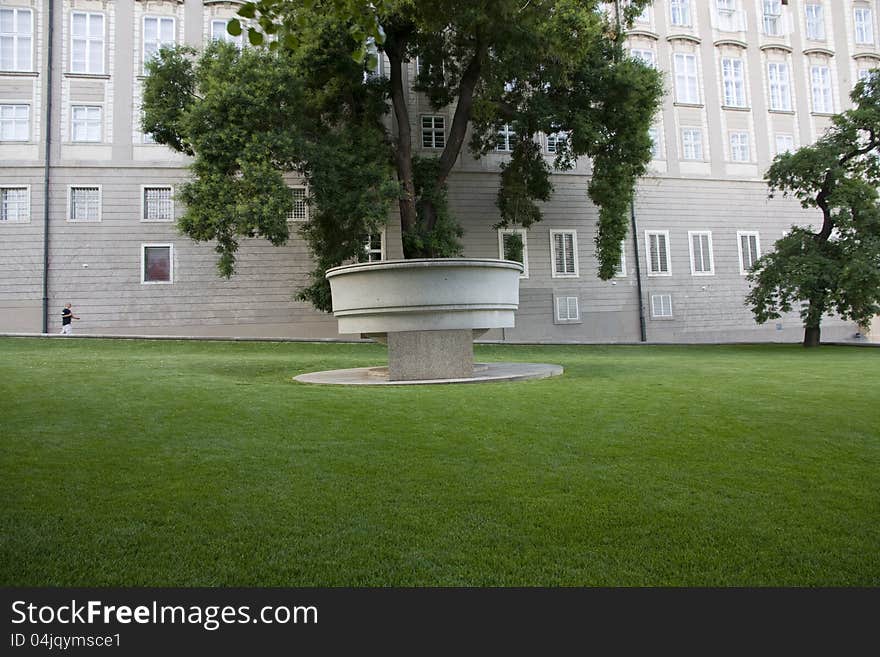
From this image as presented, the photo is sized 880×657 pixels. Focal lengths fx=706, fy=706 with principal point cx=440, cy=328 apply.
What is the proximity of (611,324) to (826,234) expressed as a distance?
29.8ft

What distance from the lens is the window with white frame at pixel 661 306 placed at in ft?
103

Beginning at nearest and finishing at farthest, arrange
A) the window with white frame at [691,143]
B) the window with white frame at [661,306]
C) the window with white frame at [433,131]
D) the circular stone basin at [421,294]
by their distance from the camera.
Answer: the circular stone basin at [421,294]
the window with white frame at [433,131]
the window with white frame at [661,306]
the window with white frame at [691,143]

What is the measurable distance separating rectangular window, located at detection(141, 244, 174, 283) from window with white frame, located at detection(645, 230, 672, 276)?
66.0 ft

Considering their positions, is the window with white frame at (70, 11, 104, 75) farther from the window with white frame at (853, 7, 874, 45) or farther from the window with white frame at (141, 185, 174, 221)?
the window with white frame at (853, 7, 874, 45)

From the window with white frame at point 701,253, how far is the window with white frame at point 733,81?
633 centimetres

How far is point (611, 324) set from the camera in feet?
101

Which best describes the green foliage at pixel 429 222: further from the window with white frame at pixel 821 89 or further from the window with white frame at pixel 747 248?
the window with white frame at pixel 821 89

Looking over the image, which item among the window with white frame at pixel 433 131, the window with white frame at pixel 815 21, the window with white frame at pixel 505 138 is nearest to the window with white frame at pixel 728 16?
the window with white frame at pixel 815 21

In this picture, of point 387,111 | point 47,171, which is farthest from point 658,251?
point 47,171

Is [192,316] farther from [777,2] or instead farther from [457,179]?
[777,2]

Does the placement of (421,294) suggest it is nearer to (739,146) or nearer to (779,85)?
(739,146)

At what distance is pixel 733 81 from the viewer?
1305 inches

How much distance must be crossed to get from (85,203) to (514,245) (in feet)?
53.6

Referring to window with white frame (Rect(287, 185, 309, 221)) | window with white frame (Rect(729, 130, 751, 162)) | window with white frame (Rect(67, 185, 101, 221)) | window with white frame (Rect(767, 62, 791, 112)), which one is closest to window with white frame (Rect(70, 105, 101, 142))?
window with white frame (Rect(67, 185, 101, 221))
